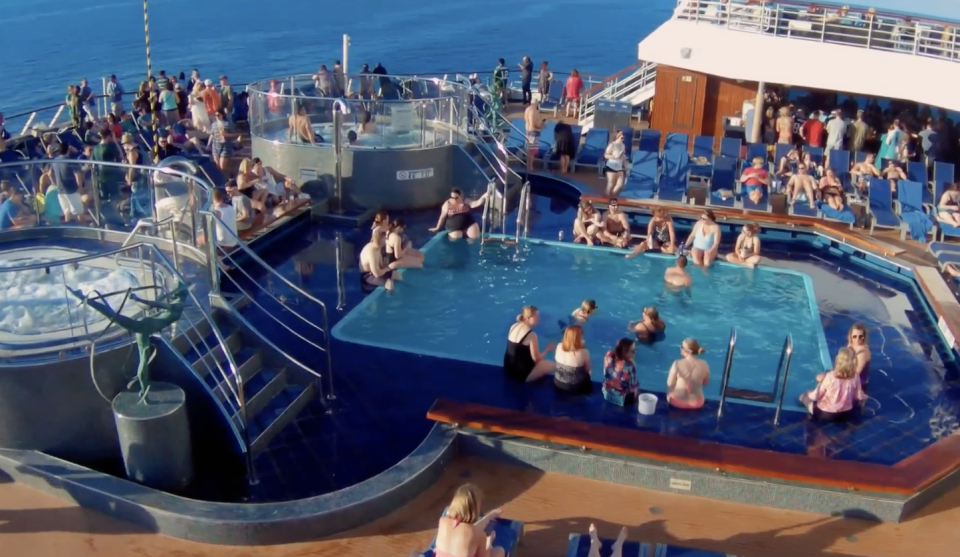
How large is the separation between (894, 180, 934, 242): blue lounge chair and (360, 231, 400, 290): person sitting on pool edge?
27.7 feet

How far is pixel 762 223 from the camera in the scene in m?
14.8

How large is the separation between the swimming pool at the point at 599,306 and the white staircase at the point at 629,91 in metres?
8.62

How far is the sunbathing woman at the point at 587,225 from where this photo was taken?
45.2 ft

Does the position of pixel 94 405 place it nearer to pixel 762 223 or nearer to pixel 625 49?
pixel 762 223

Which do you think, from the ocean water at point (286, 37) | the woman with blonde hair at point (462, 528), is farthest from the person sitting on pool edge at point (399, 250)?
the ocean water at point (286, 37)

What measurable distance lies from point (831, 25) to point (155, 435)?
54.4 feet

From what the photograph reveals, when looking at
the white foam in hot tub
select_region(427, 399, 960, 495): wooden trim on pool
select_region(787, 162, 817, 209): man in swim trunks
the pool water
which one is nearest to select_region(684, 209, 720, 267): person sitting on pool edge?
select_region(787, 162, 817, 209): man in swim trunks

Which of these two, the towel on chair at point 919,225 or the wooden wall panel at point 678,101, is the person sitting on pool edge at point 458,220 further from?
the wooden wall panel at point 678,101

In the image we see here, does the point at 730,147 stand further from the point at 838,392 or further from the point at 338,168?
the point at 838,392

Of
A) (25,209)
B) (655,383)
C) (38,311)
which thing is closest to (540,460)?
(655,383)

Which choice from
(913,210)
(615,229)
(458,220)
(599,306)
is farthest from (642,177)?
(599,306)

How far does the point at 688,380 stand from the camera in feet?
28.2

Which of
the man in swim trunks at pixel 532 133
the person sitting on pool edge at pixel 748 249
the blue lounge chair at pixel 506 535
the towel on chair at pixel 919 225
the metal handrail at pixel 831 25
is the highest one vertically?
the metal handrail at pixel 831 25

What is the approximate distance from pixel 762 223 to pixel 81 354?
11.0 m
